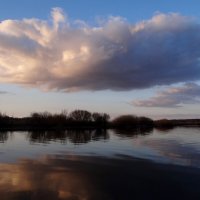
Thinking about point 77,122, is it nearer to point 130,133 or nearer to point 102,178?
point 130,133

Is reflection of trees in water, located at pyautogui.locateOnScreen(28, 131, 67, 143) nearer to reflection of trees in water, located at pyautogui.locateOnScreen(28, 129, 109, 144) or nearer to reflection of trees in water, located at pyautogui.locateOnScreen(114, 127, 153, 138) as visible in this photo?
reflection of trees in water, located at pyautogui.locateOnScreen(28, 129, 109, 144)

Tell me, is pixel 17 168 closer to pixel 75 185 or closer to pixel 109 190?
pixel 75 185

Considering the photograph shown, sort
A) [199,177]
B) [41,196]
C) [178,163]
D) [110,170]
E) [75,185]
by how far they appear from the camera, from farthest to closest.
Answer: [178,163] → [110,170] → [199,177] → [75,185] → [41,196]

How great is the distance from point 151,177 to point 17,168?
329 inches

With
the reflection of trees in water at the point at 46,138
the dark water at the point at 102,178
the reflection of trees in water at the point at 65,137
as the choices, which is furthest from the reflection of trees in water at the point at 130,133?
the dark water at the point at 102,178

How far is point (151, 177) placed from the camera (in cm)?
1730

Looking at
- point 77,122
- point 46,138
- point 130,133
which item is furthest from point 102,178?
point 77,122

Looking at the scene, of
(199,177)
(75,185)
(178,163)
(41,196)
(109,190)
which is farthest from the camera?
(178,163)

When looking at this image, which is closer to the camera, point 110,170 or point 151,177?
point 151,177

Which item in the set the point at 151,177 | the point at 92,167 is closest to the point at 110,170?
the point at 92,167

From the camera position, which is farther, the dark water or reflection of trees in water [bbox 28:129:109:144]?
reflection of trees in water [bbox 28:129:109:144]

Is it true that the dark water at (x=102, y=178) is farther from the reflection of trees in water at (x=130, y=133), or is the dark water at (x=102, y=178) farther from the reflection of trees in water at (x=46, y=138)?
the reflection of trees in water at (x=130, y=133)

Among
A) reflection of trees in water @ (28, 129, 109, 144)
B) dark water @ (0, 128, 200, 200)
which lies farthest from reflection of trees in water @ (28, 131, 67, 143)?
dark water @ (0, 128, 200, 200)

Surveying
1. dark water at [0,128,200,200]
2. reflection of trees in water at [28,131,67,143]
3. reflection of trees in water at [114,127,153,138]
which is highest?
reflection of trees in water at [114,127,153,138]
